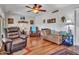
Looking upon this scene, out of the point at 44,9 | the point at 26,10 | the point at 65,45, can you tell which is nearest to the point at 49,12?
the point at 44,9

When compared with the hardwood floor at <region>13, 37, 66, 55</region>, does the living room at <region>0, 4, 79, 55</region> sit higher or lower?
higher

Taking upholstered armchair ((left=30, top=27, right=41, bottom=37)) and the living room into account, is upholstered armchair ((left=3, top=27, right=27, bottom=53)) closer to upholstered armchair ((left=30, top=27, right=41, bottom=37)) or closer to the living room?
the living room

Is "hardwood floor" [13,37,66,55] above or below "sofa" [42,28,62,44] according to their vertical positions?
below

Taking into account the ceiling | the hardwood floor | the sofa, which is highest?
the ceiling

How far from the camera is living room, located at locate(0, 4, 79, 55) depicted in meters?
3.05

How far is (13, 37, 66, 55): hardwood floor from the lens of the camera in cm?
309

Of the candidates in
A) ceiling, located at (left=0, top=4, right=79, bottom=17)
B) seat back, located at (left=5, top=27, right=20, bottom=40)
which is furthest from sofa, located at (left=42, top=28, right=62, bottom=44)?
seat back, located at (left=5, top=27, right=20, bottom=40)

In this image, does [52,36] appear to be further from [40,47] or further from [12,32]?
[12,32]

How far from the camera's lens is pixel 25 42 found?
3.09 meters

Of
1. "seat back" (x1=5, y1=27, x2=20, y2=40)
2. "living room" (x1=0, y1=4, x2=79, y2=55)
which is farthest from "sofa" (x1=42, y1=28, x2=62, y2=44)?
"seat back" (x1=5, y1=27, x2=20, y2=40)

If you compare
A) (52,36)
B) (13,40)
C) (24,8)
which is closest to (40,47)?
(52,36)

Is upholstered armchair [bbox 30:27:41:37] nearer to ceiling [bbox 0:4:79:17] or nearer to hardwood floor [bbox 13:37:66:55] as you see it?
hardwood floor [bbox 13:37:66:55]

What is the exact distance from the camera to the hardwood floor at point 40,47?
3.09 m
